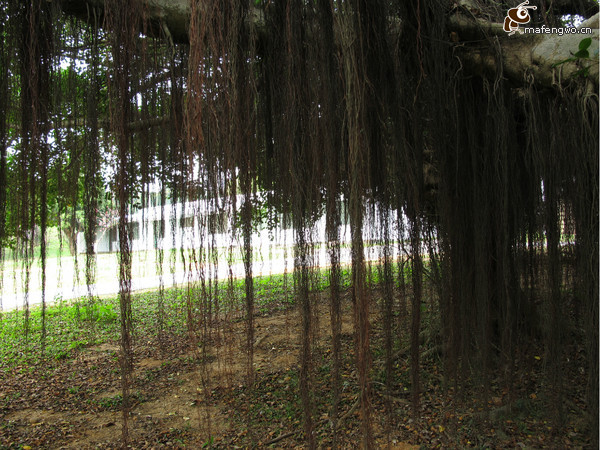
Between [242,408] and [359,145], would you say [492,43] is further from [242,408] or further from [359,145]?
[242,408]

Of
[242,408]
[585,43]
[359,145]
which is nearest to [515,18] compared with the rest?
[585,43]

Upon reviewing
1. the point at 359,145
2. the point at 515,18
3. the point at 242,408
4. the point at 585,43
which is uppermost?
the point at 515,18

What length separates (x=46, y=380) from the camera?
138 inches

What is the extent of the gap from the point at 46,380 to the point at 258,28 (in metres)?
3.78

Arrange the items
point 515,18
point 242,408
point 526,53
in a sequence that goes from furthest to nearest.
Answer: point 242,408 → point 515,18 → point 526,53

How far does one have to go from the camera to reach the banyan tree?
4.67 ft

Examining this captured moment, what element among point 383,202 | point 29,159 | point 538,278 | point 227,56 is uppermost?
point 227,56

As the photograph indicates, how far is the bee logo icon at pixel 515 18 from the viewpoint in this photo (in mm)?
1787

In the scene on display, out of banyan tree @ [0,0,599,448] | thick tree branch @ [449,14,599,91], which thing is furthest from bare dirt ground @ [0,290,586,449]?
thick tree branch @ [449,14,599,91]

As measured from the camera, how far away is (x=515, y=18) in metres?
1.90

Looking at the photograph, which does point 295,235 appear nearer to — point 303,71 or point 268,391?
point 303,71

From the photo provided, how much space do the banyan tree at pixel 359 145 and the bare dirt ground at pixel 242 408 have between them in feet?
1.20

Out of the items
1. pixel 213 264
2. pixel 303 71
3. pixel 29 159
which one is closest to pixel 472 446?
pixel 213 264

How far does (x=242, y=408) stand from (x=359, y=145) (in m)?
2.33
